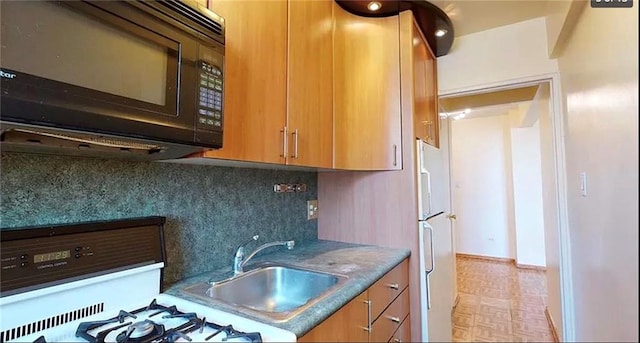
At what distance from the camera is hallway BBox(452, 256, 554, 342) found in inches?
95.4

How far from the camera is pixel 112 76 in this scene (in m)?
0.67

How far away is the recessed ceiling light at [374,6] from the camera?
5.35ft

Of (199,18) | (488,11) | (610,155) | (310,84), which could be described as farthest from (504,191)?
(199,18)

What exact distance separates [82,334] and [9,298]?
18 cm

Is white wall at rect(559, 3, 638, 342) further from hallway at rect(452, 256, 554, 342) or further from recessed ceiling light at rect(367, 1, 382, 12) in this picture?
hallway at rect(452, 256, 554, 342)

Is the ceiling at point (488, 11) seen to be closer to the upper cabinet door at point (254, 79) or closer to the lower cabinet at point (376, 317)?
the upper cabinet door at point (254, 79)

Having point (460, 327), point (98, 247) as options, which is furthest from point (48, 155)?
point (460, 327)

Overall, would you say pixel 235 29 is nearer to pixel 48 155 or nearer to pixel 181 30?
pixel 181 30

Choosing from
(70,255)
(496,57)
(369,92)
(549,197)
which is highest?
(496,57)

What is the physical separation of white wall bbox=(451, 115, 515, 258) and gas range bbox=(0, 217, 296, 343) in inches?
177

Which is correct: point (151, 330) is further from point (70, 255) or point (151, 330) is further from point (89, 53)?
point (89, 53)

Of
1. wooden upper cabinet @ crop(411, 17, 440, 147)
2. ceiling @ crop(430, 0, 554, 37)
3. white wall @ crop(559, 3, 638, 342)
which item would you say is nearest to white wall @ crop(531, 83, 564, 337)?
ceiling @ crop(430, 0, 554, 37)

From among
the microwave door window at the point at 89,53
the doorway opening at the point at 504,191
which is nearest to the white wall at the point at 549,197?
the doorway opening at the point at 504,191

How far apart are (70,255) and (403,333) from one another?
146 centimetres
